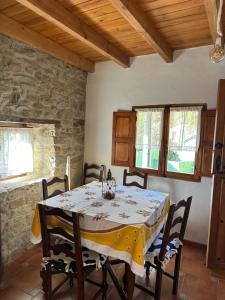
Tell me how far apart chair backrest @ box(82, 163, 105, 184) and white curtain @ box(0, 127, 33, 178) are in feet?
2.85

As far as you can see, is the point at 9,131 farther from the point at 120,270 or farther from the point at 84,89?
the point at 120,270

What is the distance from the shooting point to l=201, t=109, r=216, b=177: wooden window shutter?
8.61ft

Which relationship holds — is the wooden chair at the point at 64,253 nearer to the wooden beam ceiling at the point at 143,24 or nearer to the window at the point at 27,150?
the window at the point at 27,150

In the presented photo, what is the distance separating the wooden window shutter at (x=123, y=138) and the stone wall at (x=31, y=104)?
628 mm

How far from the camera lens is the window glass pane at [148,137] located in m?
2.96

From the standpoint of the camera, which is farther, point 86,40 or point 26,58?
point 26,58

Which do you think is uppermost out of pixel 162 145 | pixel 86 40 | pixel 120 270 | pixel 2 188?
pixel 86 40

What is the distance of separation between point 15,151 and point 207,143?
8.07 ft

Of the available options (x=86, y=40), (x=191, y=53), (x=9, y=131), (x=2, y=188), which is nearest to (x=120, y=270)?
(x=2, y=188)

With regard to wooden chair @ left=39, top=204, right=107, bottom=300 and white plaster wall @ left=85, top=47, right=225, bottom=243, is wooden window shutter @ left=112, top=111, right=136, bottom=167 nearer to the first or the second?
white plaster wall @ left=85, top=47, right=225, bottom=243

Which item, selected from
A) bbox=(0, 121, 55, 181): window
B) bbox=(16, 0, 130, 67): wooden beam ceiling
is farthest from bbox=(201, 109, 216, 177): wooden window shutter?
bbox=(0, 121, 55, 181): window

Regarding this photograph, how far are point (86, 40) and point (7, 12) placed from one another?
77 cm

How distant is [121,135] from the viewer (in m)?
3.20

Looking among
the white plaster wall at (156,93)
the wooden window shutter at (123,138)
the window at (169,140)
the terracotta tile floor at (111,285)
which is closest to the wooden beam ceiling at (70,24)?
the white plaster wall at (156,93)
